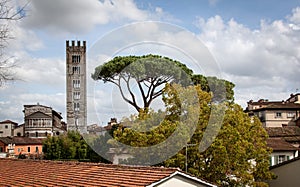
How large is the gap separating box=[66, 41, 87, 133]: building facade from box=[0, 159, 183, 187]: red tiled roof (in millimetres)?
50122

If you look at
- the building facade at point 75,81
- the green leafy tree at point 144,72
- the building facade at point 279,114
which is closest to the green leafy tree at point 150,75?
the green leafy tree at point 144,72

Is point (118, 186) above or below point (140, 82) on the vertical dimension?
below

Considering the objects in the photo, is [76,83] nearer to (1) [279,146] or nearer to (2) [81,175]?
(1) [279,146]

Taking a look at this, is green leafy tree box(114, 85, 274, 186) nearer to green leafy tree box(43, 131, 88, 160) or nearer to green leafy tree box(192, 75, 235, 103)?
green leafy tree box(192, 75, 235, 103)

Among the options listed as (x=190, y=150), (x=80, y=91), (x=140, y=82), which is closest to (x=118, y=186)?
(x=190, y=150)

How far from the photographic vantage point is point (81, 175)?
1108 centimetres

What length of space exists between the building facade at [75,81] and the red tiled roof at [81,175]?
50122 millimetres

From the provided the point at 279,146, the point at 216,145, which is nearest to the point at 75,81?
the point at 279,146

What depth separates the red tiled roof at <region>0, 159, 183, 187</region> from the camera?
9697 millimetres

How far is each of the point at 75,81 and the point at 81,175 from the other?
58.9 meters

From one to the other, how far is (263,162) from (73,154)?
2310 cm

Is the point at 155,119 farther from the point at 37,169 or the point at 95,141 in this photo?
A: the point at 95,141

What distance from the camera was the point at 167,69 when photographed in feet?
84.1

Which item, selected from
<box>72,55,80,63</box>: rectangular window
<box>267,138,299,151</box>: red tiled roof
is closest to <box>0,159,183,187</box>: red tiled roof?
<box>267,138,299,151</box>: red tiled roof
